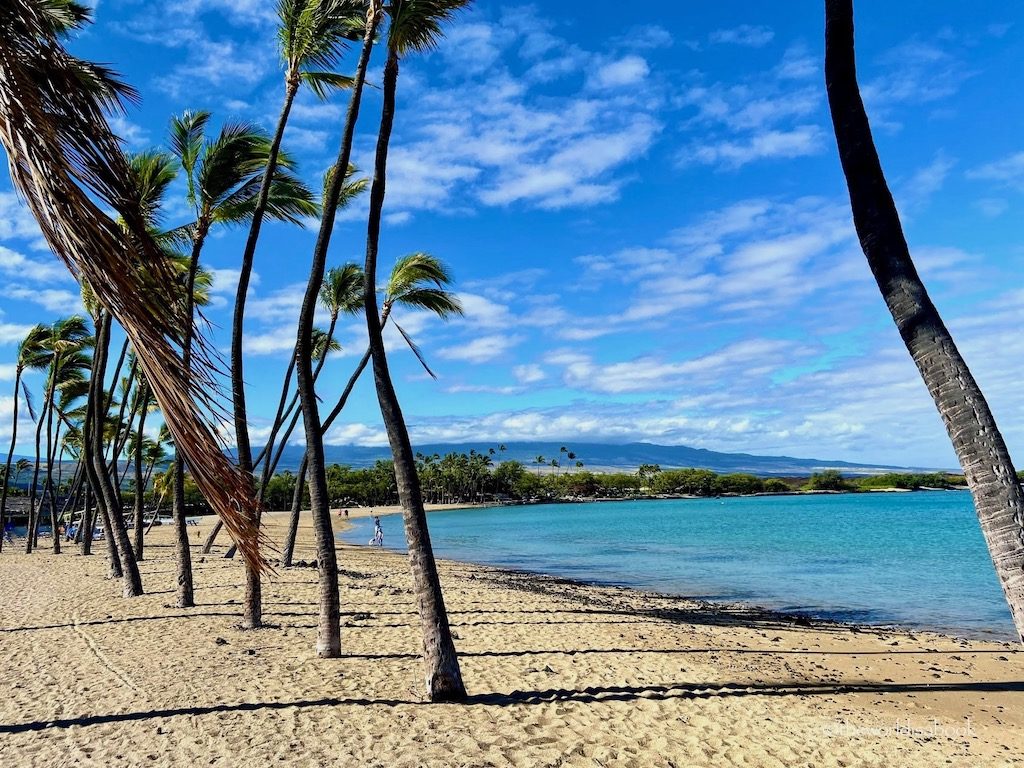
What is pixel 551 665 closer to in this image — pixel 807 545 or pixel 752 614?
pixel 752 614

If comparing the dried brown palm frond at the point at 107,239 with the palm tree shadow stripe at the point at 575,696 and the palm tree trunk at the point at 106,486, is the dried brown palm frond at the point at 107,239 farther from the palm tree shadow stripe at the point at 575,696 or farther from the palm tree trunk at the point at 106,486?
the palm tree trunk at the point at 106,486

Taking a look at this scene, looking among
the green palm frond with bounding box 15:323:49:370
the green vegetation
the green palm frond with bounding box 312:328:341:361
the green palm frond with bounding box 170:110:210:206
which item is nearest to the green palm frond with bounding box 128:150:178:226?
the green palm frond with bounding box 170:110:210:206

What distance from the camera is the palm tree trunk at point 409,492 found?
6.62m

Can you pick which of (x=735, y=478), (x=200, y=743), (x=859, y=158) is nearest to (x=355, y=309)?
(x=200, y=743)

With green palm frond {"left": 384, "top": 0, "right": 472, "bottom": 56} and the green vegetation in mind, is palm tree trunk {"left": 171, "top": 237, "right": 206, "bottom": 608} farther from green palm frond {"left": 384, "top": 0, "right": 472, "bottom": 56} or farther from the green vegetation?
the green vegetation

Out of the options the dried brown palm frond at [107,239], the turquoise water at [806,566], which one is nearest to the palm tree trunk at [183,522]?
the dried brown palm frond at [107,239]

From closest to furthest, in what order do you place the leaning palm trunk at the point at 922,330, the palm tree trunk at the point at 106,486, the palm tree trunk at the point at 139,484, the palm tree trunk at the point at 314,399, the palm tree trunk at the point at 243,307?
the leaning palm trunk at the point at 922,330 < the palm tree trunk at the point at 314,399 < the palm tree trunk at the point at 243,307 < the palm tree trunk at the point at 106,486 < the palm tree trunk at the point at 139,484

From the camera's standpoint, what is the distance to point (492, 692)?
7.06 metres

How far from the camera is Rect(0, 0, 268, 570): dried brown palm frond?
6.59 ft

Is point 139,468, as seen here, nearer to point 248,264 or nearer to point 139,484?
point 139,484

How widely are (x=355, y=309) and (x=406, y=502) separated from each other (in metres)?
11.5

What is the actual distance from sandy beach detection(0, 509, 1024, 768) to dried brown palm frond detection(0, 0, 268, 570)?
414 cm

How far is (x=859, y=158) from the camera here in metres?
3.92

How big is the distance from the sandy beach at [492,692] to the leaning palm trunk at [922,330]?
11.3 ft
